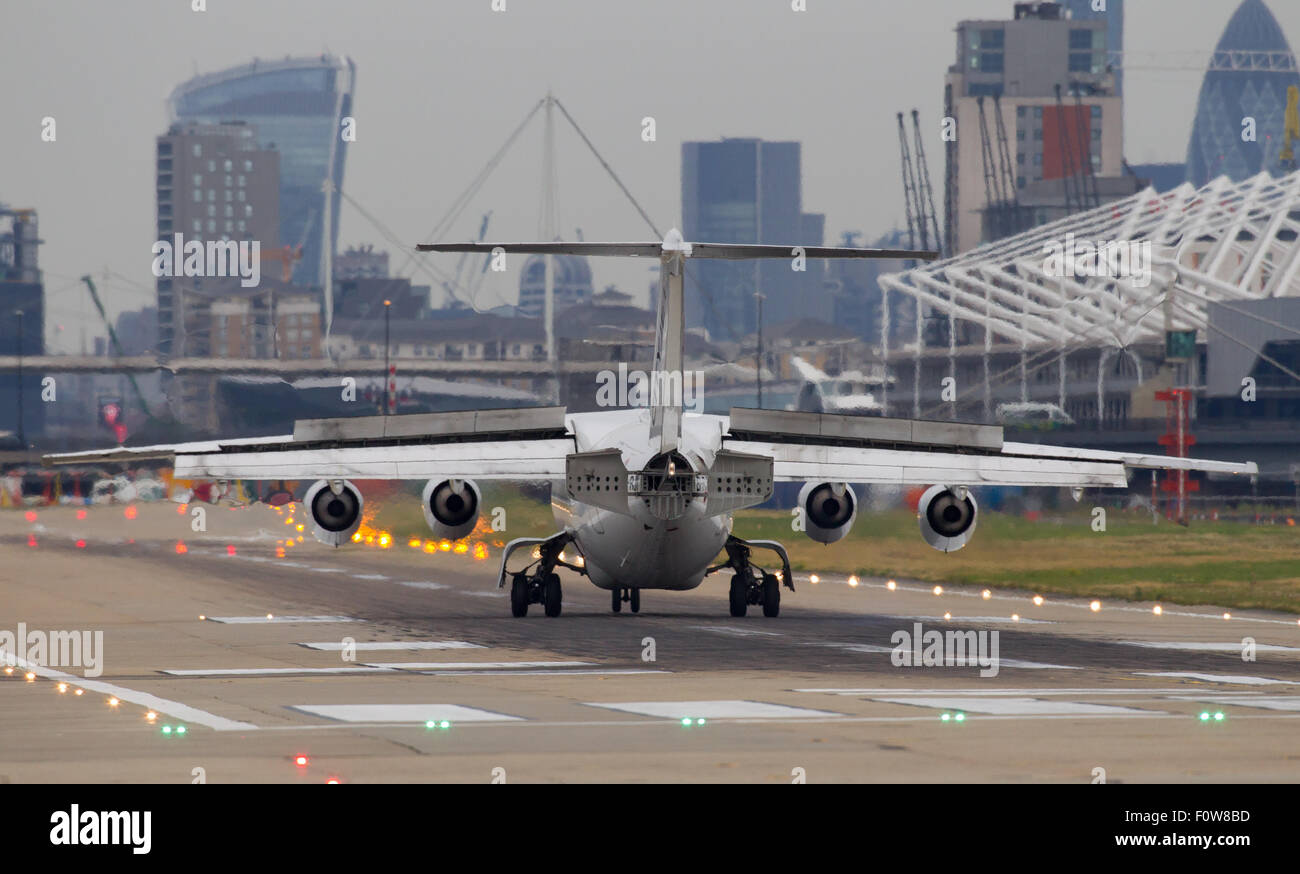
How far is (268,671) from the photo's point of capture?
91.2 ft

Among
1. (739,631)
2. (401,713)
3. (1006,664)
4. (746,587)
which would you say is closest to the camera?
(401,713)

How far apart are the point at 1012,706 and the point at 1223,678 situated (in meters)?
5.65

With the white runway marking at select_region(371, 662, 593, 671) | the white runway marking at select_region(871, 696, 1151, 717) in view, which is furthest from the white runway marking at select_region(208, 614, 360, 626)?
the white runway marking at select_region(871, 696, 1151, 717)

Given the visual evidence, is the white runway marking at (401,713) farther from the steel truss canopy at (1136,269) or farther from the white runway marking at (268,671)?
the steel truss canopy at (1136,269)

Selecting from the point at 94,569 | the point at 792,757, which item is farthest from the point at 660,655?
the point at 94,569

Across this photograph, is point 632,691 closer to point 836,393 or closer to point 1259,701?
point 1259,701

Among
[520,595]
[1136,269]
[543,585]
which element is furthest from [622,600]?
[1136,269]

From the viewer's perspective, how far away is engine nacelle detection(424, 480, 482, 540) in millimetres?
36594

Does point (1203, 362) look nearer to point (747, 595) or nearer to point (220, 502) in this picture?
point (220, 502)

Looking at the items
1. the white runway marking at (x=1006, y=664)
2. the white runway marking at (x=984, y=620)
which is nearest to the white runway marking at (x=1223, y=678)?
the white runway marking at (x=1006, y=664)

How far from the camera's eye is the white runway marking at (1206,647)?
32156 mm

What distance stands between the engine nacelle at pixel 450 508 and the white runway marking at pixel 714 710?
13704 millimetres

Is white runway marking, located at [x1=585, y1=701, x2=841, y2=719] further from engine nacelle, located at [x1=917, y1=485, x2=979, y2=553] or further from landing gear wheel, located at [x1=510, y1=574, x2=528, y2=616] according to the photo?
landing gear wheel, located at [x1=510, y1=574, x2=528, y2=616]

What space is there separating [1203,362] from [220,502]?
66.9m
